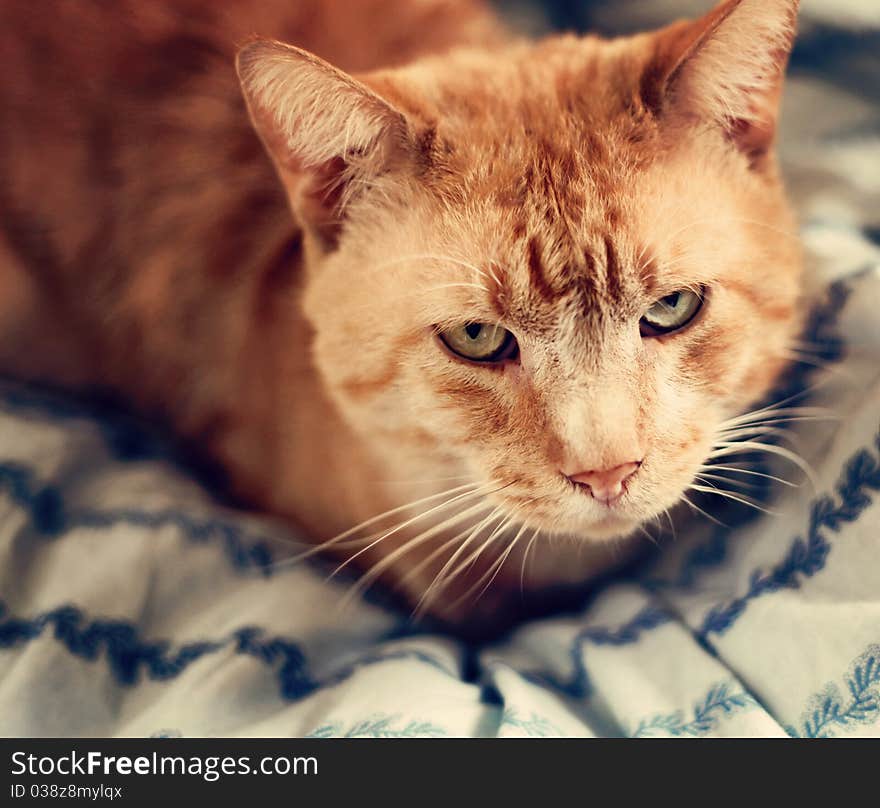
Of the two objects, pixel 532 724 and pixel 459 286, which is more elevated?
pixel 459 286

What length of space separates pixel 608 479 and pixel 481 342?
0.26m

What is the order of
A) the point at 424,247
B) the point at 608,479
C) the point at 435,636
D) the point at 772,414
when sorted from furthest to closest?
the point at 435,636
the point at 772,414
the point at 424,247
the point at 608,479

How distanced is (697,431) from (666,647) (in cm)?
37

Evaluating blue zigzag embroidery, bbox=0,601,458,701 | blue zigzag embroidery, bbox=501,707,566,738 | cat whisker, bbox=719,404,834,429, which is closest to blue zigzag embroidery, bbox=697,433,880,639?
cat whisker, bbox=719,404,834,429

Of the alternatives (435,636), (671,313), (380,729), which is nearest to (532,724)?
(380,729)

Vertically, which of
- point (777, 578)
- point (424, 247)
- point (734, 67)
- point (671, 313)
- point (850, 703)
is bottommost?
point (850, 703)

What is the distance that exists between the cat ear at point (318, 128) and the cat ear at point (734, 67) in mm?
384

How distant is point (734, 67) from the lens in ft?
3.76

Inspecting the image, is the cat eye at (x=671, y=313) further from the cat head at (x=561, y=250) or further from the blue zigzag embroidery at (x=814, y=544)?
the blue zigzag embroidery at (x=814, y=544)

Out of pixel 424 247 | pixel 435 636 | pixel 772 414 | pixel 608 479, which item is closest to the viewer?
pixel 608 479

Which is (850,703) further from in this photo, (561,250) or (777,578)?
(561,250)

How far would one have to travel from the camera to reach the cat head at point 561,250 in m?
1.10

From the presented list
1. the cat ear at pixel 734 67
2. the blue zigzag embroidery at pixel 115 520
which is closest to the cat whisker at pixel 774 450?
the cat ear at pixel 734 67
